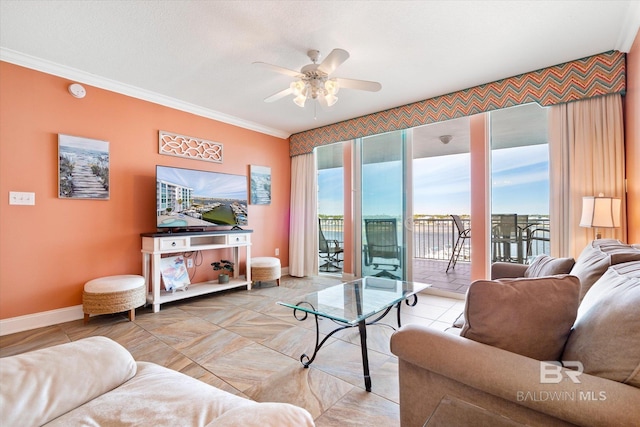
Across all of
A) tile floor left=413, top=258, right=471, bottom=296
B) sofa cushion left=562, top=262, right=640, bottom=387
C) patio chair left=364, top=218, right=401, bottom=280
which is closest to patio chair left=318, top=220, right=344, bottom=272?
patio chair left=364, top=218, right=401, bottom=280

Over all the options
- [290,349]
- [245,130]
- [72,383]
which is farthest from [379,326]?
[245,130]

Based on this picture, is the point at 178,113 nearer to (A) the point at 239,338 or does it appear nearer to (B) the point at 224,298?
(B) the point at 224,298

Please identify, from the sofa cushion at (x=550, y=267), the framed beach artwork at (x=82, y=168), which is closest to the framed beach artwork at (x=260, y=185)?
the framed beach artwork at (x=82, y=168)

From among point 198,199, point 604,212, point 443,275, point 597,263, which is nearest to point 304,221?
point 198,199

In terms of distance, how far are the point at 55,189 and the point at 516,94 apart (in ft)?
15.9

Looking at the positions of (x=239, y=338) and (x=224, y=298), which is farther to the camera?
(x=224, y=298)

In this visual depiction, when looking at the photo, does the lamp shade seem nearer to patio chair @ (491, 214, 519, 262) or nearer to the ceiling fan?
patio chair @ (491, 214, 519, 262)

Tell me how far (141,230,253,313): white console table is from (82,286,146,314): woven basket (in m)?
0.37

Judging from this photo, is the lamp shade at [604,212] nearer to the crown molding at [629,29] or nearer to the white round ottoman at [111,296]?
the crown molding at [629,29]

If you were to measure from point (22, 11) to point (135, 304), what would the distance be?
2.50m

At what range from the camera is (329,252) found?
5020 mm

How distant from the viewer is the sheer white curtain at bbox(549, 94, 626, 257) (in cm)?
252

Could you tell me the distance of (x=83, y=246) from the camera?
9.64 feet

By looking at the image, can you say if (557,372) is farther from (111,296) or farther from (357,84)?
(111,296)
